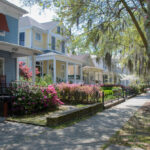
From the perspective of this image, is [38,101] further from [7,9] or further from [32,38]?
[32,38]

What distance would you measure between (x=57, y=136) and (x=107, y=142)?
1423mm

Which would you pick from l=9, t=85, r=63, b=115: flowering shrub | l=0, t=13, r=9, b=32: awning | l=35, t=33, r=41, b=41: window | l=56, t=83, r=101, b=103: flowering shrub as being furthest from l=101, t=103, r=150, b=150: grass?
l=35, t=33, r=41, b=41: window

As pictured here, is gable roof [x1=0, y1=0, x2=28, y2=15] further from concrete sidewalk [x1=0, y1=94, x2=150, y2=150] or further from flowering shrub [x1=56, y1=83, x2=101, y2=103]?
concrete sidewalk [x1=0, y1=94, x2=150, y2=150]

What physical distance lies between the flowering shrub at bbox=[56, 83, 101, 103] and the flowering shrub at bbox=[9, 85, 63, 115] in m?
2.63

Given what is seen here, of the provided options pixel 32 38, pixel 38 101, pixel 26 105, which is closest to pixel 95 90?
pixel 38 101

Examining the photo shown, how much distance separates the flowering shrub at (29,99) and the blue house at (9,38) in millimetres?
2134

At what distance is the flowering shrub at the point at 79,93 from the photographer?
10953 mm

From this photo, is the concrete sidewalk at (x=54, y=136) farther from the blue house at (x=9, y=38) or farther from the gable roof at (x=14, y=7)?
the gable roof at (x=14, y=7)

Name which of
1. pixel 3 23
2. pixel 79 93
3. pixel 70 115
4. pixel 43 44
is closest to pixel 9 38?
pixel 3 23

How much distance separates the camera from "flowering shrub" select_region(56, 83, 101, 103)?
1095 cm

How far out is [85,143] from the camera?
446cm

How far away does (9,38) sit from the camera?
11.4 metres

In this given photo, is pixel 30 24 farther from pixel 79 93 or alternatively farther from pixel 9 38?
pixel 79 93

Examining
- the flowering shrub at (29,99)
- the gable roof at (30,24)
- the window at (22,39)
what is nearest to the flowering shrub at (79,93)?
the flowering shrub at (29,99)
